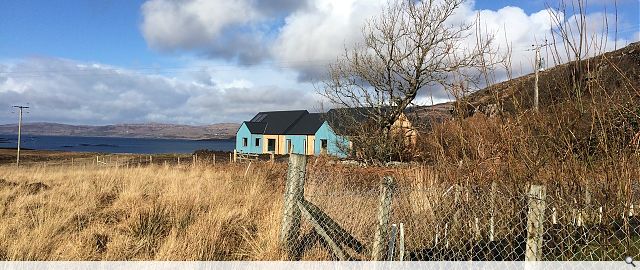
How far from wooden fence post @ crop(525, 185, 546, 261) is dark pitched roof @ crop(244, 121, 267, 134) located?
4172 centimetres

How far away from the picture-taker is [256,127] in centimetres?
4466

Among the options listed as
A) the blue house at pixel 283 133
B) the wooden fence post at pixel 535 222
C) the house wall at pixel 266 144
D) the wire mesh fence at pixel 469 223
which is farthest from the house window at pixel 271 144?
the wooden fence post at pixel 535 222

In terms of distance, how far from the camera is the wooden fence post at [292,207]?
14.4 feet

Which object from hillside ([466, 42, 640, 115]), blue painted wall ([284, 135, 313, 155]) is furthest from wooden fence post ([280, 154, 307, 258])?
blue painted wall ([284, 135, 313, 155])

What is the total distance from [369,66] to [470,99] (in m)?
18.1

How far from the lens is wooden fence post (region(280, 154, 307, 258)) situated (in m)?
4.38

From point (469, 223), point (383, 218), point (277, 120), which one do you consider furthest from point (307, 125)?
point (383, 218)

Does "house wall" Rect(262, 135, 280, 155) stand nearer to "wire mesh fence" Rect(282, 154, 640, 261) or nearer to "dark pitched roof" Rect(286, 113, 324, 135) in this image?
"dark pitched roof" Rect(286, 113, 324, 135)

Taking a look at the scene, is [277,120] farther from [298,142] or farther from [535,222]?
[535,222]

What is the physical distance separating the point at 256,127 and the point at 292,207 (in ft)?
134

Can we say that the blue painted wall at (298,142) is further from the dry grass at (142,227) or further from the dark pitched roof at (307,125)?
the dry grass at (142,227)

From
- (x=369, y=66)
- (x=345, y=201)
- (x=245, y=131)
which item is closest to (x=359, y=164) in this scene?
(x=369, y=66)

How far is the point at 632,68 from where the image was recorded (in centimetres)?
334

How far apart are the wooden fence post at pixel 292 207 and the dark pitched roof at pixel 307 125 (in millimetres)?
36008
